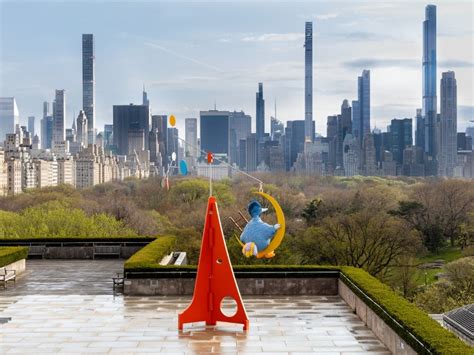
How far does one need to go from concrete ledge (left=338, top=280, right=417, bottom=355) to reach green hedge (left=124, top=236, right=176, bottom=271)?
16.4 ft

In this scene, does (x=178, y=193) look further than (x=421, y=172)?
No

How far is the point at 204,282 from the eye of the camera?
1623 cm

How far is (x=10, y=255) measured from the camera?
23.3 meters

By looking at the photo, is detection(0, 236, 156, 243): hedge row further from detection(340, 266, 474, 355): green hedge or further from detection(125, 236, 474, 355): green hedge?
detection(340, 266, 474, 355): green hedge

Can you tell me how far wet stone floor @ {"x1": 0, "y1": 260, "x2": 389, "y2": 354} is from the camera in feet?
47.2

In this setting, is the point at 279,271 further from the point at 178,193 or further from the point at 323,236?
the point at 178,193

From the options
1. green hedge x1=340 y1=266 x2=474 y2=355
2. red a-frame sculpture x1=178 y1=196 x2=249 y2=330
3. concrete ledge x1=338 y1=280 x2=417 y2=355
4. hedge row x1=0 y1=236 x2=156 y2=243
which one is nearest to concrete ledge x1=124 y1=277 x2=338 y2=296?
concrete ledge x1=338 y1=280 x2=417 y2=355

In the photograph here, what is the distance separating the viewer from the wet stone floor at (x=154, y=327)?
A: 14.4 m

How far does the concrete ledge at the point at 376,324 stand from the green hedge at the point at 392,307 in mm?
119

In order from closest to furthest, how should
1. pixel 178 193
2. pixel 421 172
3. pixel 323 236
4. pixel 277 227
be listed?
pixel 277 227 → pixel 323 236 → pixel 178 193 → pixel 421 172

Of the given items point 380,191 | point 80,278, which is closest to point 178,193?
point 380,191

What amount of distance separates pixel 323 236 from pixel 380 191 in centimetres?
3177

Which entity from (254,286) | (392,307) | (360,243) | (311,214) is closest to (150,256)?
(254,286)

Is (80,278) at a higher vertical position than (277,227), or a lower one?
lower
